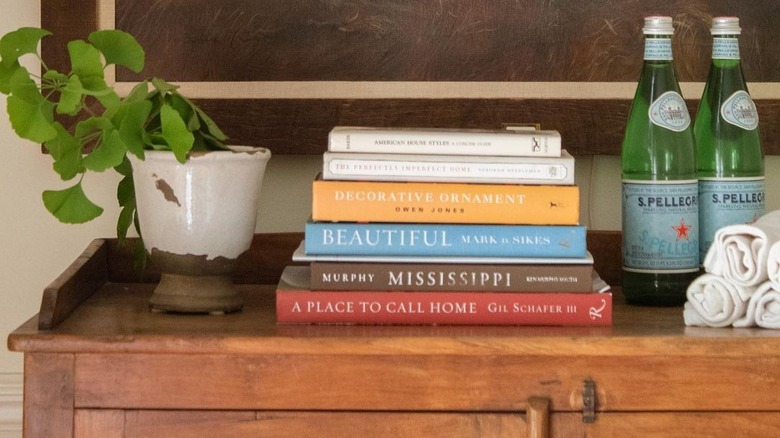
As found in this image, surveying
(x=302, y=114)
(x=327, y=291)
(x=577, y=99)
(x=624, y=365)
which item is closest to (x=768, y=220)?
(x=624, y=365)

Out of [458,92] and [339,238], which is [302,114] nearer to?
[458,92]

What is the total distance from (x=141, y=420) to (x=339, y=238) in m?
0.27

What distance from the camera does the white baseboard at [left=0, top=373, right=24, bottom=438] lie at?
146 cm

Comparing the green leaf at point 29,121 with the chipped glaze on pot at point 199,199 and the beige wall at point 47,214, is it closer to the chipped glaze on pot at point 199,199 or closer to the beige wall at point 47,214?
the chipped glaze on pot at point 199,199

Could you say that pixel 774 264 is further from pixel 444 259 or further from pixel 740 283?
pixel 444 259

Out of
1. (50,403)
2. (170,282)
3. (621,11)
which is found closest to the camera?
A: (50,403)

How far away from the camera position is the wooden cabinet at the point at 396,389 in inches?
39.9

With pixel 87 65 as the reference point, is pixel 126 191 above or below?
below

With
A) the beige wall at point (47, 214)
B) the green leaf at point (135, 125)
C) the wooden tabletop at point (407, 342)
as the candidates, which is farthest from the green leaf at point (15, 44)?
the beige wall at point (47, 214)

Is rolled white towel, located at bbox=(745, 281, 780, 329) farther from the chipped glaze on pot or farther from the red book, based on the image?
the chipped glaze on pot

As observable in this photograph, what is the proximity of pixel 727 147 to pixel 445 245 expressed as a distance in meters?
0.40

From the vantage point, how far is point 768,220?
1.11 meters

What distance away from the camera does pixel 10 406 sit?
4.78 feet

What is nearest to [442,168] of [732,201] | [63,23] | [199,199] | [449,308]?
[449,308]
